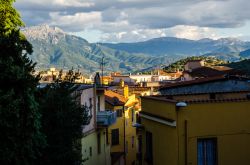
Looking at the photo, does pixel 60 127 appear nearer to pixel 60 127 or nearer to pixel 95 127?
pixel 60 127

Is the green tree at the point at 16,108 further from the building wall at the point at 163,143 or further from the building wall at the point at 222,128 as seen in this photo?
the building wall at the point at 222,128

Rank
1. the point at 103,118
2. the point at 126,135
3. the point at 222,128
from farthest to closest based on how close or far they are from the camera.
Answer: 1. the point at 126,135
2. the point at 103,118
3. the point at 222,128

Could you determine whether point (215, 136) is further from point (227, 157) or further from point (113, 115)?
point (113, 115)

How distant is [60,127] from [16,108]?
19.3 ft

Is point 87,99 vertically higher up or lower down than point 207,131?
higher up

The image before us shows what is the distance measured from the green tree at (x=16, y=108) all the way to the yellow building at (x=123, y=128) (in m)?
29.0

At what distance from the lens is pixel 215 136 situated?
54.3 ft

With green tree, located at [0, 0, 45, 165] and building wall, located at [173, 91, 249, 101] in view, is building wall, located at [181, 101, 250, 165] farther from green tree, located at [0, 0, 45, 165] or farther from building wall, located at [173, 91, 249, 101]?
green tree, located at [0, 0, 45, 165]

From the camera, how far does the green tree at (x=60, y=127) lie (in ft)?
60.7

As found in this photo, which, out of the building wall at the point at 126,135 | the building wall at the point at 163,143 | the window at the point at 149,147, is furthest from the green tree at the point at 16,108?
the building wall at the point at 126,135

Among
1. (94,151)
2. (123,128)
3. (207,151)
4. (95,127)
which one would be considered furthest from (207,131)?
(123,128)

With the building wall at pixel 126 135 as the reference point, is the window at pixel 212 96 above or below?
above

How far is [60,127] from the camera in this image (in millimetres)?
18953

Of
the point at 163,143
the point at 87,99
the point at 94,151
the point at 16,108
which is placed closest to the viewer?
the point at 16,108
